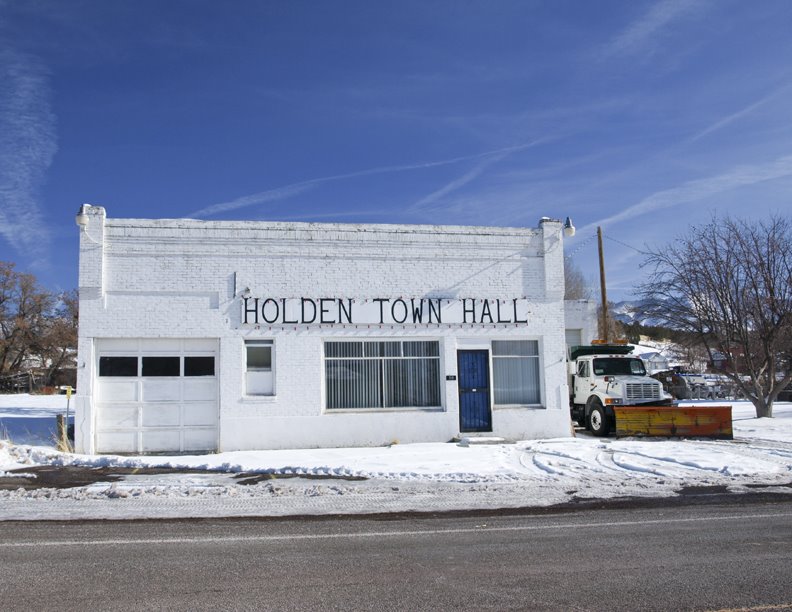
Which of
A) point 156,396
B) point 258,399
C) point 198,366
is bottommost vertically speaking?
point 258,399

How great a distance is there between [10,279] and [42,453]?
54.9 meters

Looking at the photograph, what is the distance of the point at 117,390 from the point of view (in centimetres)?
1711

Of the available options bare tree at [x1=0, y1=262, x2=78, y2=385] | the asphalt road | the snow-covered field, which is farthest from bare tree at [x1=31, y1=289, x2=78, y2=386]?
the asphalt road

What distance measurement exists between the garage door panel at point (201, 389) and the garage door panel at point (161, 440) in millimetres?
904

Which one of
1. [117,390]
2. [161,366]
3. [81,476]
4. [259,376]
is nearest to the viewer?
[81,476]

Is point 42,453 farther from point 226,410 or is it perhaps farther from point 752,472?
point 752,472

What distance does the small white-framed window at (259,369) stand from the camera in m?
17.6

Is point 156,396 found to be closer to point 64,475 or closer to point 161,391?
point 161,391

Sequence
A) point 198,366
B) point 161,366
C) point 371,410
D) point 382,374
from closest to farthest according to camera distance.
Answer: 1. point 161,366
2. point 198,366
3. point 371,410
4. point 382,374

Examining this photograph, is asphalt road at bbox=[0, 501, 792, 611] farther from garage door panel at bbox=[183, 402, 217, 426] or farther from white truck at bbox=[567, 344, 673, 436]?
white truck at bbox=[567, 344, 673, 436]

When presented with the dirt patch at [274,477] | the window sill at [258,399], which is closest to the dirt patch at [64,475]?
Answer: the dirt patch at [274,477]

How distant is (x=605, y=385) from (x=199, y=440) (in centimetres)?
1140

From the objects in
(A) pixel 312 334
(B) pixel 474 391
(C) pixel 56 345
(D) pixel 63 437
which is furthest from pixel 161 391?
(C) pixel 56 345

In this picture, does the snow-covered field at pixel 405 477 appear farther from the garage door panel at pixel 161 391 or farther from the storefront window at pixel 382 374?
the garage door panel at pixel 161 391
